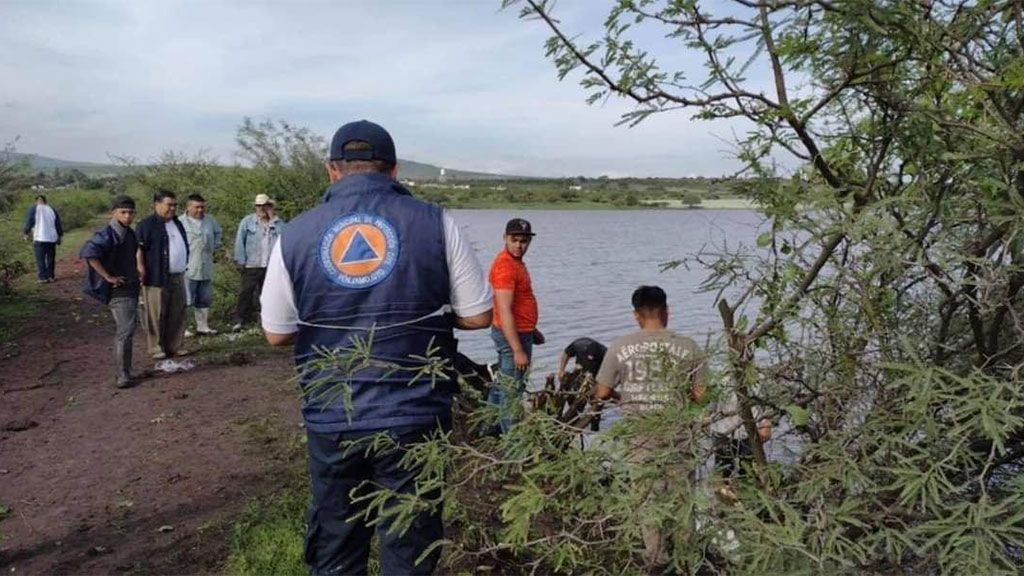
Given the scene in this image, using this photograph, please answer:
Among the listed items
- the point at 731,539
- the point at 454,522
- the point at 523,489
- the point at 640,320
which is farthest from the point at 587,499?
the point at 640,320

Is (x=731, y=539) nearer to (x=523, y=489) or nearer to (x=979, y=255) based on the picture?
(x=523, y=489)

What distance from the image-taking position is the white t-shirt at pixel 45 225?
677 inches

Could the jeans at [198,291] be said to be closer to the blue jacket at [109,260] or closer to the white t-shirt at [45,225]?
the blue jacket at [109,260]

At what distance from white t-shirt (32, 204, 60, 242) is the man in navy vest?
16.9 meters

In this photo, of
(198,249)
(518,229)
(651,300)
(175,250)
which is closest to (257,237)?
(198,249)

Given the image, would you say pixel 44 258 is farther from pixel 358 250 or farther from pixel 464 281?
pixel 464 281

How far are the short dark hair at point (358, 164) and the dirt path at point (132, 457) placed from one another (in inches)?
102

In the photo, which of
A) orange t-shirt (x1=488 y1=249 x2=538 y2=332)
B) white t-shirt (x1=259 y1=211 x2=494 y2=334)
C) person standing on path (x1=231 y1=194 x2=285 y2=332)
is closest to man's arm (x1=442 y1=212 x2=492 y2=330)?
white t-shirt (x1=259 y1=211 x2=494 y2=334)

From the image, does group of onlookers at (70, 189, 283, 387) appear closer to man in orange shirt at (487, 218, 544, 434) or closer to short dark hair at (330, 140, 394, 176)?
man in orange shirt at (487, 218, 544, 434)

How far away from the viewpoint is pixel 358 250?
2945mm

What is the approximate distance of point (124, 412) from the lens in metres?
7.79

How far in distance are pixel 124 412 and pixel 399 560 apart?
5.88 m

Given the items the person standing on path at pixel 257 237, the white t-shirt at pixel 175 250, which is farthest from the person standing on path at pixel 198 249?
the white t-shirt at pixel 175 250

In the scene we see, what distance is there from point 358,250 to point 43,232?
17658mm
